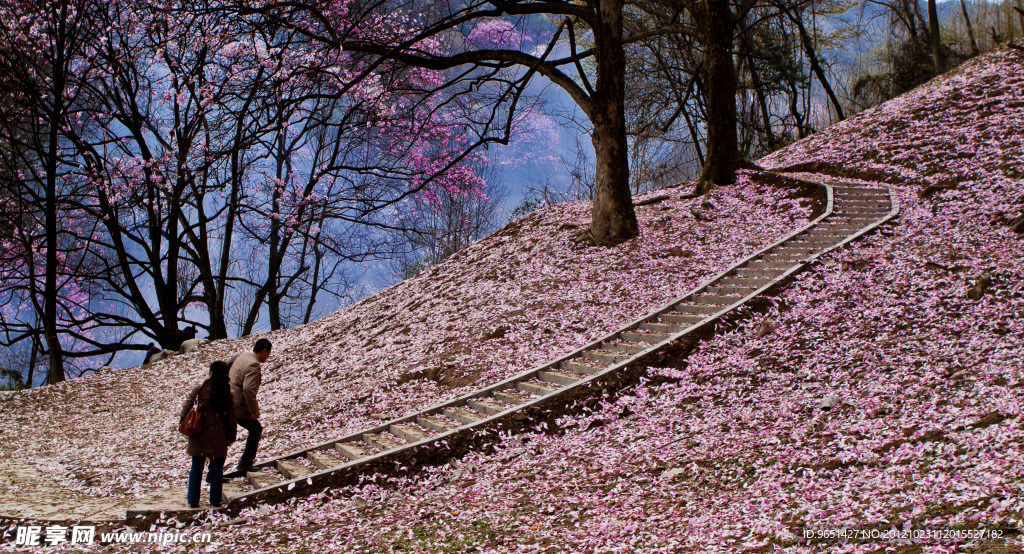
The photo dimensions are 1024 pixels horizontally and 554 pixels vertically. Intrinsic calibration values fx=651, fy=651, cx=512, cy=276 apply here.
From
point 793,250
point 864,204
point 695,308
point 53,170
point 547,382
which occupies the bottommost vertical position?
point 547,382

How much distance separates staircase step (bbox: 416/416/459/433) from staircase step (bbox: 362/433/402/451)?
485 millimetres

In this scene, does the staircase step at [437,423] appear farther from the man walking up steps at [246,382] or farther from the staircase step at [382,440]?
the man walking up steps at [246,382]

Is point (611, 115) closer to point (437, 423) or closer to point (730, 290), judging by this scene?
point (730, 290)

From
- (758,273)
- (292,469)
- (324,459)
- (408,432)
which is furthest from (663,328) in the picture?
(292,469)

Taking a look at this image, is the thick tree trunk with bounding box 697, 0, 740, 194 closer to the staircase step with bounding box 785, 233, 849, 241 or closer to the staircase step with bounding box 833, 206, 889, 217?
the staircase step with bounding box 833, 206, 889, 217

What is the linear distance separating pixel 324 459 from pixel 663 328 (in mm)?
5748

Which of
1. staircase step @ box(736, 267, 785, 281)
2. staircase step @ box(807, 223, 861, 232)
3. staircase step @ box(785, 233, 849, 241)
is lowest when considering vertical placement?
staircase step @ box(736, 267, 785, 281)

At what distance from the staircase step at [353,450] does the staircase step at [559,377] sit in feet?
9.42

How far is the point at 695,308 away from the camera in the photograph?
1140 centimetres

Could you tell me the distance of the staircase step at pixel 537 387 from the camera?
31.2 ft

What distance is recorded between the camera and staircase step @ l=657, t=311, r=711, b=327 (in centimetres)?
1094

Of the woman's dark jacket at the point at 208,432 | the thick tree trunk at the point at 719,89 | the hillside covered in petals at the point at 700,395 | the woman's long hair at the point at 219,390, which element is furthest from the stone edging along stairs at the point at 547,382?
the thick tree trunk at the point at 719,89

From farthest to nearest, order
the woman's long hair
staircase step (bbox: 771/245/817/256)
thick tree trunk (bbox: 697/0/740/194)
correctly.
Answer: thick tree trunk (bbox: 697/0/740/194), staircase step (bbox: 771/245/817/256), the woman's long hair

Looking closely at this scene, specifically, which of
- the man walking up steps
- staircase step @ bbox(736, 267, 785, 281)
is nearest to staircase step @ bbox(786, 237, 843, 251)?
staircase step @ bbox(736, 267, 785, 281)
